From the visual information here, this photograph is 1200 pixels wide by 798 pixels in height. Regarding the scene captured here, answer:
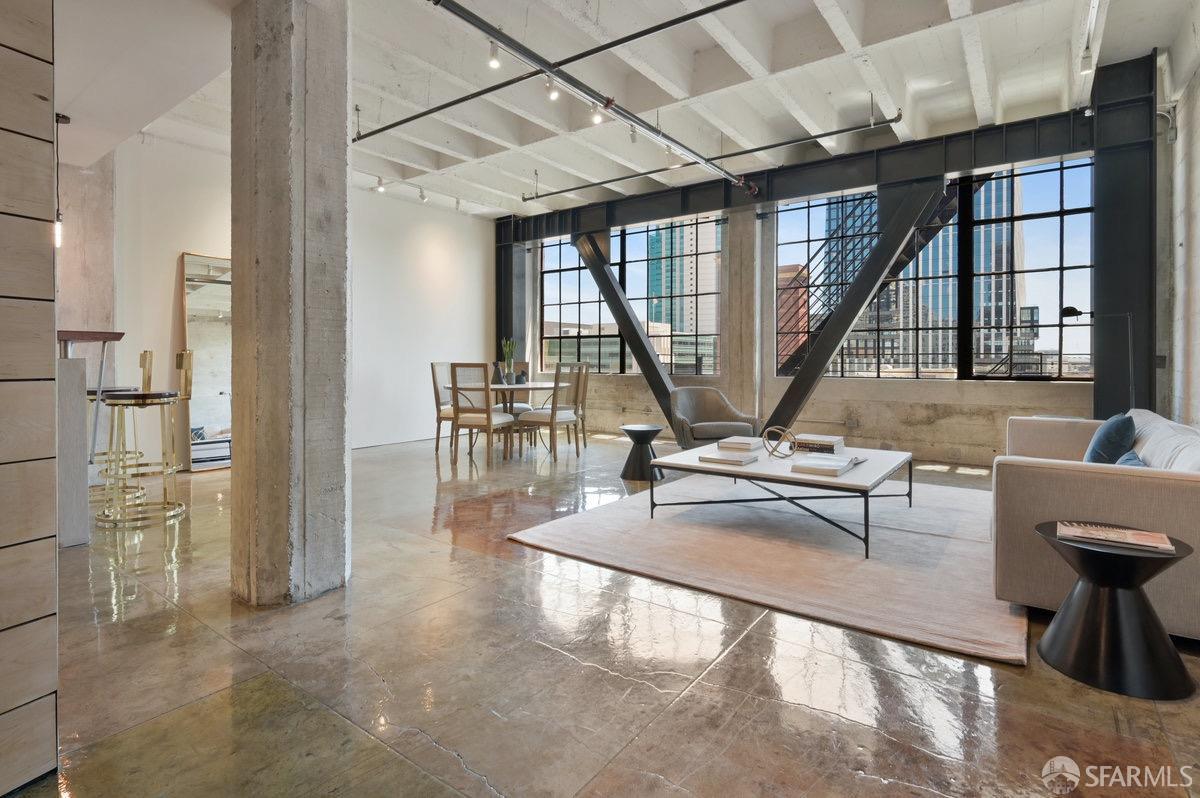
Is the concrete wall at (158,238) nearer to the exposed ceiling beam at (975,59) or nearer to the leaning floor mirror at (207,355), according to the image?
the leaning floor mirror at (207,355)

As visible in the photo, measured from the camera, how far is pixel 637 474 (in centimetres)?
532

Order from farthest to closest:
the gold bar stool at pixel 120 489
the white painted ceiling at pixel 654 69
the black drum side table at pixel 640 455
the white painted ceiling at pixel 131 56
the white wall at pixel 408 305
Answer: the white wall at pixel 408 305 → the black drum side table at pixel 640 455 → the gold bar stool at pixel 120 489 → the white painted ceiling at pixel 654 69 → the white painted ceiling at pixel 131 56

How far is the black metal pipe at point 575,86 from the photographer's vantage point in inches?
140

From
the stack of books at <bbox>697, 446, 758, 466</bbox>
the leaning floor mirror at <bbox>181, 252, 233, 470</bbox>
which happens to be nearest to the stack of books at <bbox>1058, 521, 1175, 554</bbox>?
the stack of books at <bbox>697, 446, 758, 466</bbox>

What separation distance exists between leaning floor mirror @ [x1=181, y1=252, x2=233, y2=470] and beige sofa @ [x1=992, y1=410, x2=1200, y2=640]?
6.43 m

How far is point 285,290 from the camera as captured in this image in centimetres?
250

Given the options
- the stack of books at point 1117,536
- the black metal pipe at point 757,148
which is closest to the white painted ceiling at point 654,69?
the black metal pipe at point 757,148

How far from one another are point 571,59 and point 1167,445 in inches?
156

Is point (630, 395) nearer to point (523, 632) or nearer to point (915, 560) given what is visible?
point (915, 560)

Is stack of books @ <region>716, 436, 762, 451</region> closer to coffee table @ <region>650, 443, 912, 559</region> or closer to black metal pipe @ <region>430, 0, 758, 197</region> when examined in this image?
coffee table @ <region>650, 443, 912, 559</region>

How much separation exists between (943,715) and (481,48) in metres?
4.97

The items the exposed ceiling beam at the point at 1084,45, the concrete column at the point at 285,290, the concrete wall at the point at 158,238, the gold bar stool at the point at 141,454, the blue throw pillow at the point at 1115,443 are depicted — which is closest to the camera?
the concrete column at the point at 285,290

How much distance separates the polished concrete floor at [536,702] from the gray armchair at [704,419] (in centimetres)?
291

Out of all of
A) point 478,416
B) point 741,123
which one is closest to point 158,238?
point 478,416
